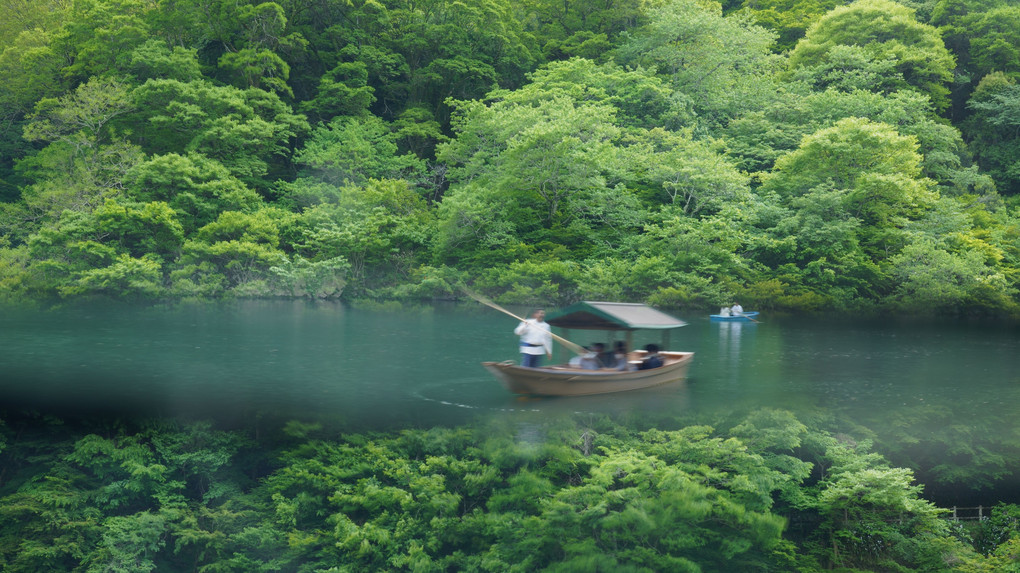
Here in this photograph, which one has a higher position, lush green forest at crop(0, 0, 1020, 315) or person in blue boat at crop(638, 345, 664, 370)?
lush green forest at crop(0, 0, 1020, 315)

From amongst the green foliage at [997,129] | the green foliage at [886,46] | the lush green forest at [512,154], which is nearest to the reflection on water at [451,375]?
the lush green forest at [512,154]

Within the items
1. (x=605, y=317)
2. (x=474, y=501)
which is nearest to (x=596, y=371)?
(x=605, y=317)

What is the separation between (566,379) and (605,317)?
57.6 inches

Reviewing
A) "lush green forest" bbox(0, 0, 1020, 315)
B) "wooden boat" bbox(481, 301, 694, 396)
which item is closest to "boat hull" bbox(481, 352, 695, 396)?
"wooden boat" bbox(481, 301, 694, 396)

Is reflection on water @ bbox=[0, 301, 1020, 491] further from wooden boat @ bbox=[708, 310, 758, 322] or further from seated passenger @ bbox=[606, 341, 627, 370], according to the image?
wooden boat @ bbox=[708, 310, 758, 322]

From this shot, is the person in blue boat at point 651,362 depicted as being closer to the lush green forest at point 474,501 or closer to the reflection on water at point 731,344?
the reflection on water at point 731,344

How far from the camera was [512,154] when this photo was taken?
26203mm

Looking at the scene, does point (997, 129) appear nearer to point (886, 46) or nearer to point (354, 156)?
point (886, 46)

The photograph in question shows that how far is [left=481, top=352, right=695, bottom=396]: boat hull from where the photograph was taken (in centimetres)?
1101

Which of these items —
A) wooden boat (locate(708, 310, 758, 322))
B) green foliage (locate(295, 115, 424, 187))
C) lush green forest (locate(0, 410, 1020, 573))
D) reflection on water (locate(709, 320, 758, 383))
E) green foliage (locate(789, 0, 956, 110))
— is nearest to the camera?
lush green forest (locate(0, 410, 1020, 573))

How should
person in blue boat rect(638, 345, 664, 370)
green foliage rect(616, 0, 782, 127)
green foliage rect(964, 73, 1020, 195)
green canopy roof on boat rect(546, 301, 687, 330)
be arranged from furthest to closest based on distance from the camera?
green foliage rect(616, 0, 782, 127), green foliage rect(964, 73, 1020, 195), person in blue boat rect(638, 345, 664, 370), green canopy roof on boat rect(546, 301, 687, 330)

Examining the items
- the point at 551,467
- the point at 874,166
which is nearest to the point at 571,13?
the point at 874,166

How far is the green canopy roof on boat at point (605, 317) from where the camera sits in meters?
12.2

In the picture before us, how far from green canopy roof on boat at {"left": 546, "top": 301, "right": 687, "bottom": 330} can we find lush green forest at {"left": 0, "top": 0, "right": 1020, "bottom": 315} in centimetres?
1167
